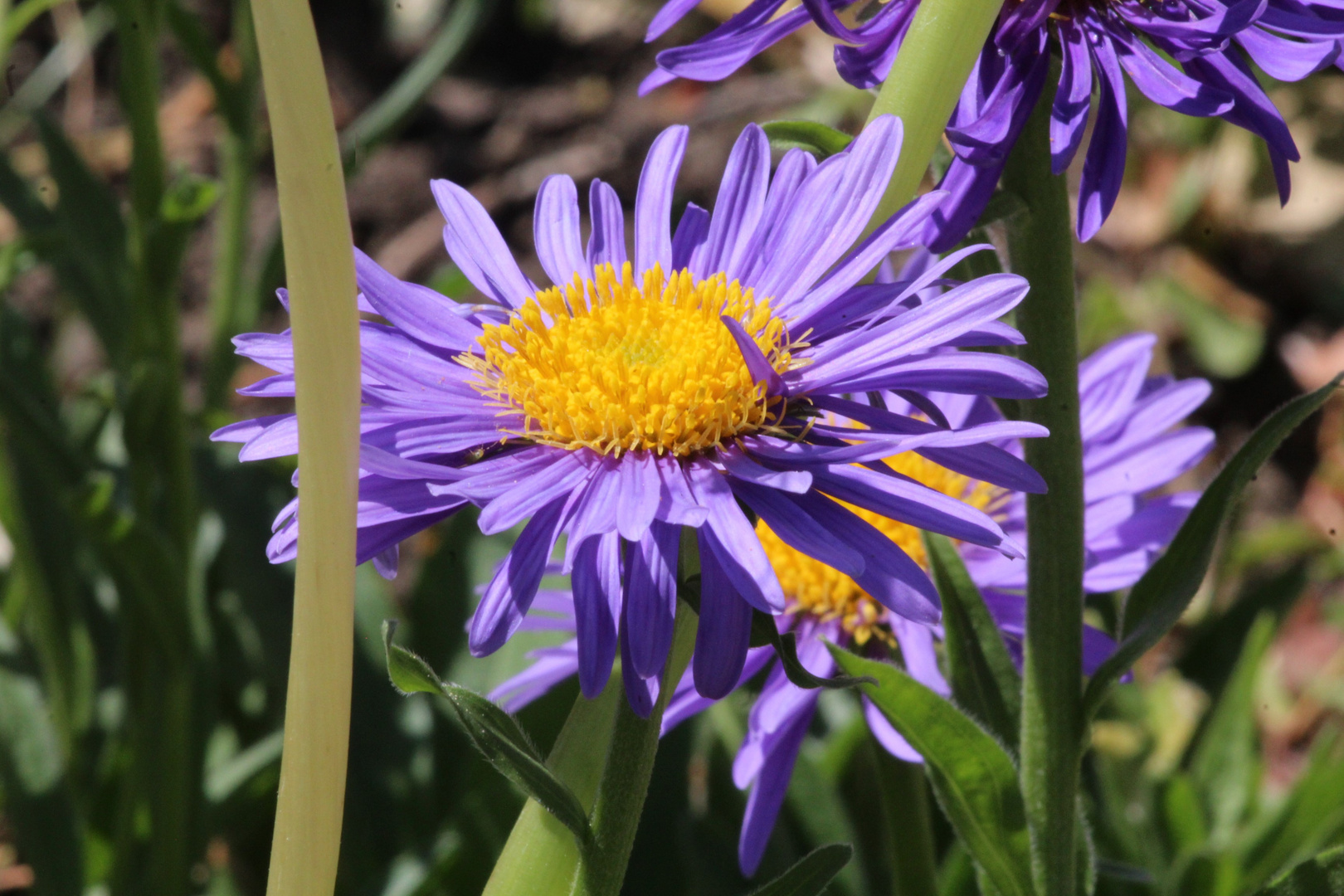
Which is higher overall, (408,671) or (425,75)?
(425,75)

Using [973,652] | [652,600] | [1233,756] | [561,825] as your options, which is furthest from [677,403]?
[1233,756]

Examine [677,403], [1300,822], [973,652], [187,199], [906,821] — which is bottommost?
[1300,822]

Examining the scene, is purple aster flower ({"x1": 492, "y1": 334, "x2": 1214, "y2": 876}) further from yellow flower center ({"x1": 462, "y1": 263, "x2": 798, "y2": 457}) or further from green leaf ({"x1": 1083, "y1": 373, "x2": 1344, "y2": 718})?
yellow flower center ({"x1": 462, "y1": 263, "x2": 798, "y2": 457})

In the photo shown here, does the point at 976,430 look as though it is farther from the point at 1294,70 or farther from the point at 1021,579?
the point at 1021,579

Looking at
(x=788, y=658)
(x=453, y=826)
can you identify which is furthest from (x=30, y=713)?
(x=788, y=658)

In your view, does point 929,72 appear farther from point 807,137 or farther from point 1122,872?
point 1122,872

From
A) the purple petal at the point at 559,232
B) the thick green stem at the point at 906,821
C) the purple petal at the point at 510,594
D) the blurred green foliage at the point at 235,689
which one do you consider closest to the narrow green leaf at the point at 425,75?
the blurred green foliage at the point at 235,689
